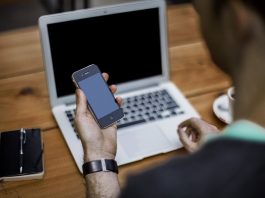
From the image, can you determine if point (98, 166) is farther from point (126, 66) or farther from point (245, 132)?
point (245, 132)

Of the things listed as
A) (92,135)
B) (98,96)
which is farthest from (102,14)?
(92,135)

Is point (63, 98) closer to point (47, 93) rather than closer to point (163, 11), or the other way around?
point (47, 93)

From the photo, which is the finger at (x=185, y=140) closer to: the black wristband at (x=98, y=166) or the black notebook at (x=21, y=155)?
the black wristband at (x=98, y=166)

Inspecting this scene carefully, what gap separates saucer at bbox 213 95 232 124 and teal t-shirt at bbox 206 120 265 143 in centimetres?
63

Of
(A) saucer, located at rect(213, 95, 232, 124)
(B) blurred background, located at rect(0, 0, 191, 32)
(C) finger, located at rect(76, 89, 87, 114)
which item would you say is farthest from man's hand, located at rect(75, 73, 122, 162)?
(B) blurred background, located at rect(0, 0, 191, 32)

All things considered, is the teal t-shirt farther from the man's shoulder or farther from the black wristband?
the black wristband

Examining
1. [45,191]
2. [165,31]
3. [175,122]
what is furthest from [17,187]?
[165,31]

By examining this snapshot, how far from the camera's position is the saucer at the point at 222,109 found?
4.21 feet

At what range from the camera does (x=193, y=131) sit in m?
1.21

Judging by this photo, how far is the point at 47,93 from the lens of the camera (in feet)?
4.57

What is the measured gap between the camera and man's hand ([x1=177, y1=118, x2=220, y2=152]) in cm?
119

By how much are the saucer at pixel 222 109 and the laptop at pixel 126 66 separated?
62 millimetres

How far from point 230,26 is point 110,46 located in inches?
26.9

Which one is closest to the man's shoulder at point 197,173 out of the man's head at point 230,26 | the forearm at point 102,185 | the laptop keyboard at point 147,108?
the man's head at point 230,26
